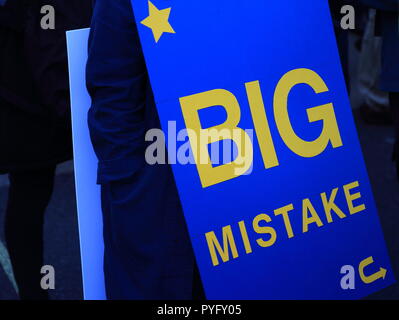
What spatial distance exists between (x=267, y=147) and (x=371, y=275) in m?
0.55

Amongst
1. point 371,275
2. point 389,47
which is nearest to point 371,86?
point 389,47

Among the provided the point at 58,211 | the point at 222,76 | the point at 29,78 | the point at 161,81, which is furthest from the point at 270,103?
the point at 58,211

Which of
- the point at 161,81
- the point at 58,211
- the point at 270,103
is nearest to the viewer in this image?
the point at 161,81

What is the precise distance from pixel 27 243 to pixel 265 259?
0.84m

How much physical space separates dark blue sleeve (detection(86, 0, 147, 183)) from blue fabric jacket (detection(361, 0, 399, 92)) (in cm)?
109

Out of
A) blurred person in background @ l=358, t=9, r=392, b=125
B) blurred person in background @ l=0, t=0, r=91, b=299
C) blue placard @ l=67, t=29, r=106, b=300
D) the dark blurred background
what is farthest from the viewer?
blurred person in background @ l=358, t=9, r=392, b=125

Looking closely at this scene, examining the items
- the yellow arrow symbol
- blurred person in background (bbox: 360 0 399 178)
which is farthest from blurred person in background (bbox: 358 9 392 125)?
the yellow arrow symbol

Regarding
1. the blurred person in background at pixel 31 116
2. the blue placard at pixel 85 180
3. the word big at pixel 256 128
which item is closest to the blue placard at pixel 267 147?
the word big at pixel 256 128

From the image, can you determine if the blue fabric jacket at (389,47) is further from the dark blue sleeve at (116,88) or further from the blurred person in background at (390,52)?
the dark blue sleeve at (116,88)

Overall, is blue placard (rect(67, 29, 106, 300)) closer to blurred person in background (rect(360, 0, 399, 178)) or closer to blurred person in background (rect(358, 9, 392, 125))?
blurred person in background (rect(360, 0, 399, 178))

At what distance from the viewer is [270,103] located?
180 cm

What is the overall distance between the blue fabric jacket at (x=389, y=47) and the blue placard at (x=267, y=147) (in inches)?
23.1

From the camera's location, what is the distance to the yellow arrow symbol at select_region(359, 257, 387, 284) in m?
1.97
